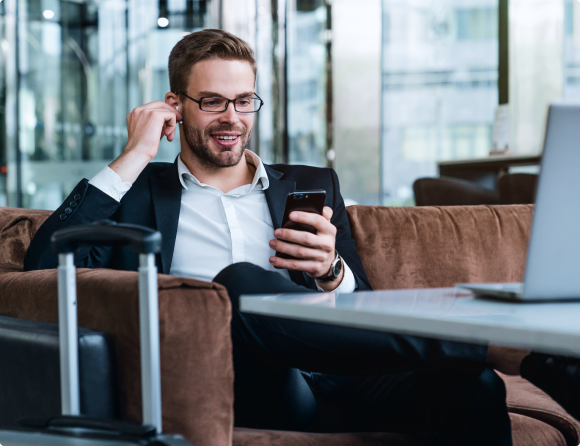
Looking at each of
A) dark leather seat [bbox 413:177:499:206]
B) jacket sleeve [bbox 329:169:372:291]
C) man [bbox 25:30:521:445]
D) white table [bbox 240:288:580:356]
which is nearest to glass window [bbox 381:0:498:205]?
dark leather seat [bbox 413:177:499:206]

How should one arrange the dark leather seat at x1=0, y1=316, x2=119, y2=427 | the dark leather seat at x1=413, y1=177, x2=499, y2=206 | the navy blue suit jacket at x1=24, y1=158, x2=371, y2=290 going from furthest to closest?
the dark leather seat at x1=413, y1=177, x2=499, y2=206 → the navy blue suit jacket at x1=24, y1=158, x2=371, y2=290 → the dark leather seat at x1=0, y1=316, x2=119, y2=427

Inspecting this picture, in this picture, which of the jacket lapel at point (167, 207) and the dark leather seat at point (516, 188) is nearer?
the jacket lapel at point (167, 207)

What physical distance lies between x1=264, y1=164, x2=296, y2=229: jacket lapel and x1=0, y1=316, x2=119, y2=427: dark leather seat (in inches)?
30.4

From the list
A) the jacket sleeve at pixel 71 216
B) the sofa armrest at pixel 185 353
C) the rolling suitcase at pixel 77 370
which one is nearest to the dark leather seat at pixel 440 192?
the jacket sleeve at pixel 71 216

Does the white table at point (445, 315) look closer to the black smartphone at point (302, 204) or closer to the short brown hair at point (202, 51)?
the black smartphone at point (302, 204)

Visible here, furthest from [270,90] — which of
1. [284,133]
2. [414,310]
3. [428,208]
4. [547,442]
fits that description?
[414,310]

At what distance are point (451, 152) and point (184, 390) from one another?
6434 mm

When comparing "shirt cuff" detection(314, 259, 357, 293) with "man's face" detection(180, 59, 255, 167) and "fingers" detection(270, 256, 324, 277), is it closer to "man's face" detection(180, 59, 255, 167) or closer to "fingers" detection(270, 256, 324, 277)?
"fingers" detection(270, 256, 324, 277)

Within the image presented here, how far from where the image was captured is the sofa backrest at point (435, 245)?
6.11ft

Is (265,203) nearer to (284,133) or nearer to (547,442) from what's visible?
(547,442)

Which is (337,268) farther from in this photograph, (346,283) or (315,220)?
(315,220)

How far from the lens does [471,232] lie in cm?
192

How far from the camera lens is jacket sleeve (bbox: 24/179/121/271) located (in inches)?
55.7

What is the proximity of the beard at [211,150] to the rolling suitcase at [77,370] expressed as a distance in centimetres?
87
